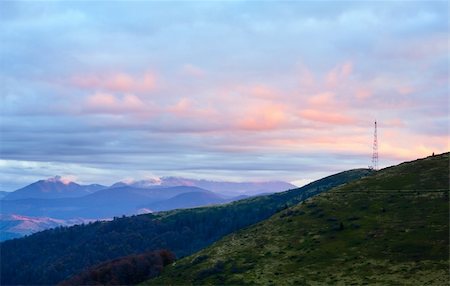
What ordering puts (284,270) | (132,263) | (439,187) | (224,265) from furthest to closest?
(132,263), (439,187), (224,265), (284,270)

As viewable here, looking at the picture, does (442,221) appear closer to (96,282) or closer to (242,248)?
(242,248)

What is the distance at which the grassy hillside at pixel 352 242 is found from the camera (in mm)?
107938

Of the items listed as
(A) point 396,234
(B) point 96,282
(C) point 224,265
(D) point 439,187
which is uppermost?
(D) point 439,187

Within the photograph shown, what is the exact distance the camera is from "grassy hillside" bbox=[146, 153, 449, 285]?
107938 millimetres

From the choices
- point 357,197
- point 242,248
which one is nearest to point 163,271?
point 242,248

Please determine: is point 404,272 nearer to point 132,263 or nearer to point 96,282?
point 132,263

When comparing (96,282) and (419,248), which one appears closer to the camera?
(419,248)

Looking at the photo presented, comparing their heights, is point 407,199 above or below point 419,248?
above

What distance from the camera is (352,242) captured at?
129m

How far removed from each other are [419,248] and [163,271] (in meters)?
80.0

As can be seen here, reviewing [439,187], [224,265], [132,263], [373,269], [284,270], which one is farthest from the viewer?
[132,263]

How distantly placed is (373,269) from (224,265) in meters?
43.5

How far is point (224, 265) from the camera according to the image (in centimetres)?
13925

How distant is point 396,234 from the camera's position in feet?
413
